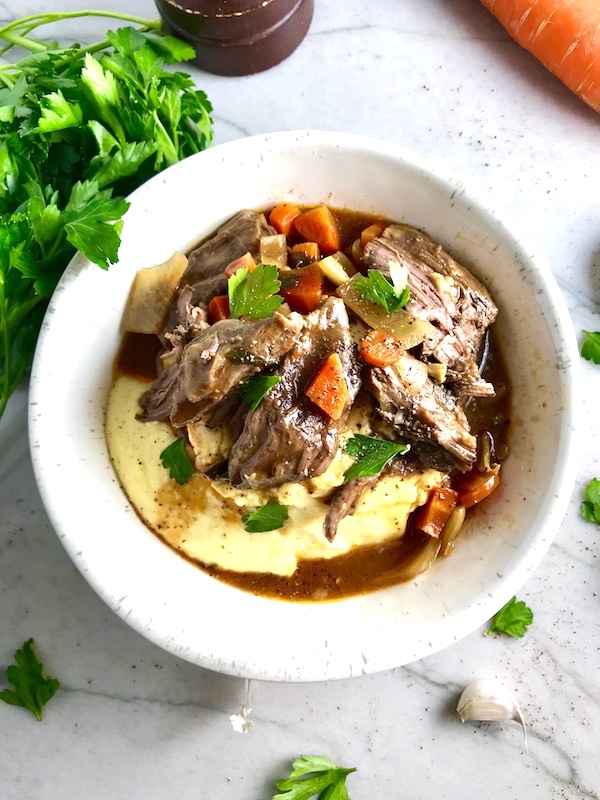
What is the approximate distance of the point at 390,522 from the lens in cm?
359

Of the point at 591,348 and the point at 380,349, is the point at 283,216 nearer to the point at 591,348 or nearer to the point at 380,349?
the point at 380,349

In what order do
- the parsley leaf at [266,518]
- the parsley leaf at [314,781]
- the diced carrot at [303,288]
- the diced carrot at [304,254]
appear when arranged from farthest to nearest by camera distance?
the parsley leaf at [314,781], the diced carrot at [304,254], the diced carrot at [303,288], the parsley leaf at [266,518]

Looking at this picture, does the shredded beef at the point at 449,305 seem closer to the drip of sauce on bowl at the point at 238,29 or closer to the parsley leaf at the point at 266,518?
the parsley leaf at the point at 266,518

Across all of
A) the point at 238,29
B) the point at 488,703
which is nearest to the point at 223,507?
the point at 488,703

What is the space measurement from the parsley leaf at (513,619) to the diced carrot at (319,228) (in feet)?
6.87

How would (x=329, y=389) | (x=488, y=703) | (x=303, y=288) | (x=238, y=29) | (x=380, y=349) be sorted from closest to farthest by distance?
(x=329, y=389) < (x=380, y=349) < (x=303, y=288) < (x=238, y=29) < (x=488, y=703)

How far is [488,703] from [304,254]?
2507 mm

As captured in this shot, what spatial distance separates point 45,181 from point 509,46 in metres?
2.79

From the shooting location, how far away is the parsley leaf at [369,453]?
3.24 meters

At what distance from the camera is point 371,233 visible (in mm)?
3729

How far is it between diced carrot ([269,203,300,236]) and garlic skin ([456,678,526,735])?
2593 millimetres

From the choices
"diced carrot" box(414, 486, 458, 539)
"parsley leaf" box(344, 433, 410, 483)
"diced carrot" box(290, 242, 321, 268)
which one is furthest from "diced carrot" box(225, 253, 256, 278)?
"diced carrot" box(414, 486, 458, 539)

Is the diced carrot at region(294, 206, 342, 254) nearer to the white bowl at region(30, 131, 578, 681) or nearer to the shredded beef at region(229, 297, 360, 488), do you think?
the white bowl at region(30, 131, 578, 681)

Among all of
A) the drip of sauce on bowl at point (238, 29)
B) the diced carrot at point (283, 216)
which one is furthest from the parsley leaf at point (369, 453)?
the drip of sauce on bowl at point (238, 29)
